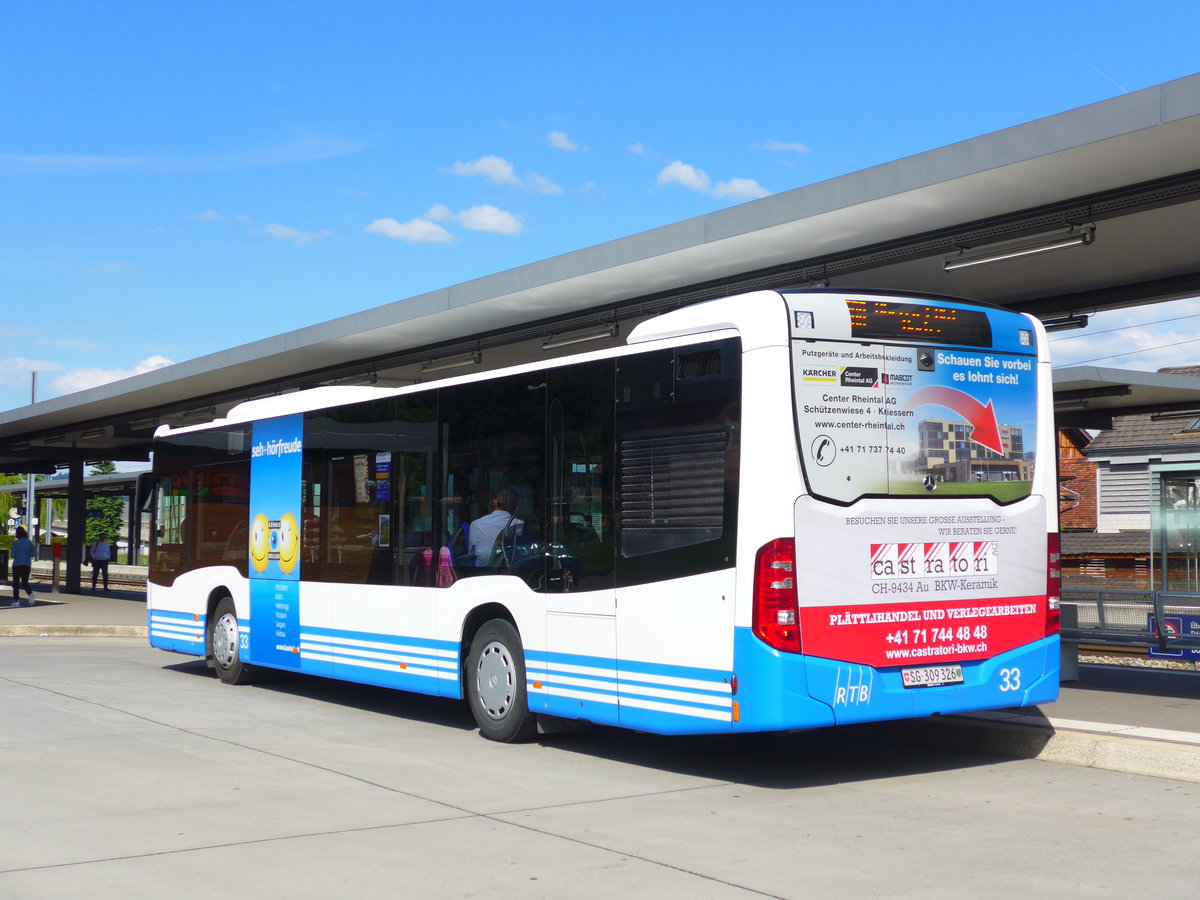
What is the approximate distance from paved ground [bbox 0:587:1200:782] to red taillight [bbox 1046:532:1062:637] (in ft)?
2.47

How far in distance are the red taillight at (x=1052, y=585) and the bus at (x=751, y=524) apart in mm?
19

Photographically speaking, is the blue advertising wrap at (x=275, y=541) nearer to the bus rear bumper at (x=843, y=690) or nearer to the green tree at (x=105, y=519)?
the bus rear bumper at (x=843, y=690)

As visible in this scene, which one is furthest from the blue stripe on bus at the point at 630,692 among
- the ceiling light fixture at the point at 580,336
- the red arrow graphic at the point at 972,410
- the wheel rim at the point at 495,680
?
the ceiling light fixture at the point at 580,336

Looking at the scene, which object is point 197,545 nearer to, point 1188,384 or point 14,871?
point 14,871

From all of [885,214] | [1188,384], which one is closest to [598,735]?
[885,214]

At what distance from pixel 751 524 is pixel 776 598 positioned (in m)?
0.47

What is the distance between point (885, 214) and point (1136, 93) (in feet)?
8.73

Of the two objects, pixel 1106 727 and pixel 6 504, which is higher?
pixel 6 504

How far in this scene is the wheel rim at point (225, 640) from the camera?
14445mm

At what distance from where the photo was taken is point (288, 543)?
13.3 m

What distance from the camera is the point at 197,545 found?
15.1 meters

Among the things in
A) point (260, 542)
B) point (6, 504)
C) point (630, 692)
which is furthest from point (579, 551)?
point (6, 504)

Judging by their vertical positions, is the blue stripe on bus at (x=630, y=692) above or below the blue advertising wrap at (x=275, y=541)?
below

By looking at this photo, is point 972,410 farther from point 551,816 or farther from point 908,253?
point 908,253
